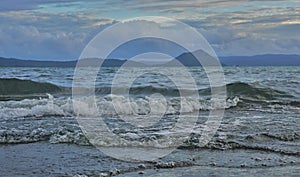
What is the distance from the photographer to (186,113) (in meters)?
13.8

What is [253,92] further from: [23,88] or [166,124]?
[23,88]

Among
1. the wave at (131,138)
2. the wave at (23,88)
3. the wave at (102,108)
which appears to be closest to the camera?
the wave at (131,138)

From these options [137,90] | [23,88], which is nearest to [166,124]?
[137,90]

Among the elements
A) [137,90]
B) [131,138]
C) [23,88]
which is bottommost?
[137,90]

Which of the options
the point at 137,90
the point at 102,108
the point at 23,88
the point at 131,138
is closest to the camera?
the point at 131,138

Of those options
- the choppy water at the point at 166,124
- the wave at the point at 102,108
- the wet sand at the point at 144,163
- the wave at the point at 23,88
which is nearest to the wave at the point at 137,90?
the wave at the point at 23,88

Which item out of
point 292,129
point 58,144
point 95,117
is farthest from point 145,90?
point 58,144

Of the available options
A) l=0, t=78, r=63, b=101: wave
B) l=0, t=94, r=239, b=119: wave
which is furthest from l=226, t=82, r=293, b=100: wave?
l=0, t=78, r=63, b=101: wave

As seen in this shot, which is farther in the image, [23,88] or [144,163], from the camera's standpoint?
[23,88]

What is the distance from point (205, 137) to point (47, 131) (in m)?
3.24

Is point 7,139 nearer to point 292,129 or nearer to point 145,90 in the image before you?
point 292,129

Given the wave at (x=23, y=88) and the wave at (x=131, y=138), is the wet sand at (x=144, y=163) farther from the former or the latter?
the wave at (x=23, y=88)

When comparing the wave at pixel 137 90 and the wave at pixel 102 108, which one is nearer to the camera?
the wave at pixel 102 108

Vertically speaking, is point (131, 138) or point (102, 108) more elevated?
point (131, 138)
